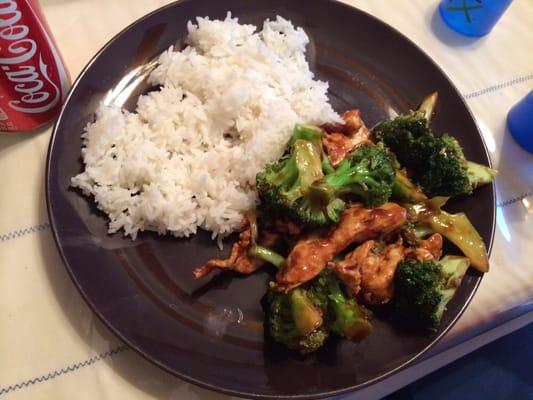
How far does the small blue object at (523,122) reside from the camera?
7.33 ft

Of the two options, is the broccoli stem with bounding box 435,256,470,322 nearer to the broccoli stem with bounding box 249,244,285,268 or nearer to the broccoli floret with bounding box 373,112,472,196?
the broccoli floret with bounding box 373,112,472,196

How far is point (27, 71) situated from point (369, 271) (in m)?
1.35

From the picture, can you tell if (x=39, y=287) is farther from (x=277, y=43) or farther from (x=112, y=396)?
(x=277, y=43)

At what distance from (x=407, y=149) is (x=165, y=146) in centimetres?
93

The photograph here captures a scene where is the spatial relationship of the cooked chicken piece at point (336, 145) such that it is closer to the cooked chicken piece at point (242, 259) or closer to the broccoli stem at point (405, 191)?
the broccoli stem at point (405, 191)

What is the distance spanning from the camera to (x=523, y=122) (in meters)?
2.26

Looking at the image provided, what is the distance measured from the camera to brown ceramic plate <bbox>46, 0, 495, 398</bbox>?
1.53 m

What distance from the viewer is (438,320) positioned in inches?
63.4

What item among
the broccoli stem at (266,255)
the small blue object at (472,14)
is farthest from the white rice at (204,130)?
the small blue object at (472,14)

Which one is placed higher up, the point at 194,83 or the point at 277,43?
the point at 277,43

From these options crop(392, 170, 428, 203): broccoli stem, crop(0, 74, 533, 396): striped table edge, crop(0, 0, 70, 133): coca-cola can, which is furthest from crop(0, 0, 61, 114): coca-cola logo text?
crop(392, 170, 428, 203): broccoli stem

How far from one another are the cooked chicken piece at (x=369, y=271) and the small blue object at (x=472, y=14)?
1.49 meters

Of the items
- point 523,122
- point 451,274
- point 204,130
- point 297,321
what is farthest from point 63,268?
point 523,122

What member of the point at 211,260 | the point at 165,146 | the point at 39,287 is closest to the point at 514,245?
the point at 211,260
